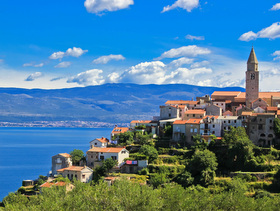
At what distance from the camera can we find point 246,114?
63094mm

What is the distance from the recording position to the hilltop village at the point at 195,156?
2080 inches

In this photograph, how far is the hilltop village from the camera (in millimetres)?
52844

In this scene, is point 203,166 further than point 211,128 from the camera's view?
No

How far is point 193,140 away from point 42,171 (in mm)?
45298

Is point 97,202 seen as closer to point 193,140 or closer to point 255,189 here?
point 255,189

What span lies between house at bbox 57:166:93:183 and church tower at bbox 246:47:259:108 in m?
32.4

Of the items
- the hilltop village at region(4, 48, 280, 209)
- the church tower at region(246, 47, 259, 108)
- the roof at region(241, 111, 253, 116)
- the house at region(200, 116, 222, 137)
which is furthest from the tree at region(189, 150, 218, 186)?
the church tower at region(246, 47, 259, 108)

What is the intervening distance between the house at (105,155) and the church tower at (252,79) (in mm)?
26281

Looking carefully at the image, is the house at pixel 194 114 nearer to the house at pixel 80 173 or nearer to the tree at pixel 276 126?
the tree at pixel 276 126

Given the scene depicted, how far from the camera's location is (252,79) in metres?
73.2

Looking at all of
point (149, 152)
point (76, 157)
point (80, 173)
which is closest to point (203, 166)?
point (149, 152)

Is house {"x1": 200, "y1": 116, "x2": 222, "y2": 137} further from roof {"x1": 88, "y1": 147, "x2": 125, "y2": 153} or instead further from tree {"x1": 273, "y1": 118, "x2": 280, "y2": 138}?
roof {"x1": 88, "y1": 147, "x2": 125, "y2": 153}

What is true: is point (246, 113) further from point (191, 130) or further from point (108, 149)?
point (108, 149)

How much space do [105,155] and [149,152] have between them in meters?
6.97
